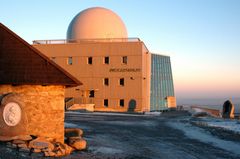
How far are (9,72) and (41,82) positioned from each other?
1.50 m

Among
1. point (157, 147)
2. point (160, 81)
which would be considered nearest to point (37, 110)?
point (157, 147)

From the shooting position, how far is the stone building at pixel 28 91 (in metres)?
12.6

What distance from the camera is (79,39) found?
4856cm

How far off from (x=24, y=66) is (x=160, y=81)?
45.8 meters

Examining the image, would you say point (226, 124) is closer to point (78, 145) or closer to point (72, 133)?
point (72, 133)

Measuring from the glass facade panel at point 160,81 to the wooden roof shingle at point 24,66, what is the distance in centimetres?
4006

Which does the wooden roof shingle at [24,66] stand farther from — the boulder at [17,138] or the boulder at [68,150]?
the boulder at [68,150]

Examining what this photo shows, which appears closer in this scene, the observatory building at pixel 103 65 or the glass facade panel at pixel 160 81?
the observatory building at pixel 103 65

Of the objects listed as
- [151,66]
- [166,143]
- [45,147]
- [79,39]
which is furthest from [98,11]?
[45,147]

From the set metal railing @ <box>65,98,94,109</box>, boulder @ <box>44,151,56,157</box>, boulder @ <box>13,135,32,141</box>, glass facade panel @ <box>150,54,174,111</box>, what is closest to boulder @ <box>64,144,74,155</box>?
boulder @ <box>44,151,56,157</box>

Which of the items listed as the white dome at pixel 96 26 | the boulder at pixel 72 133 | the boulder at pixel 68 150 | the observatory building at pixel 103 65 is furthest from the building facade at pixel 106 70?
the boulder at pixel 68 150

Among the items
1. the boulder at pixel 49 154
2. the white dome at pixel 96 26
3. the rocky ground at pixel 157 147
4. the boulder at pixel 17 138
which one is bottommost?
the rocky ground at pixel 157 147

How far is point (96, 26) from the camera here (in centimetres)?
4847

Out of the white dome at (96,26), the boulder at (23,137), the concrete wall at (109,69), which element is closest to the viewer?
the boulder at (23,137)
